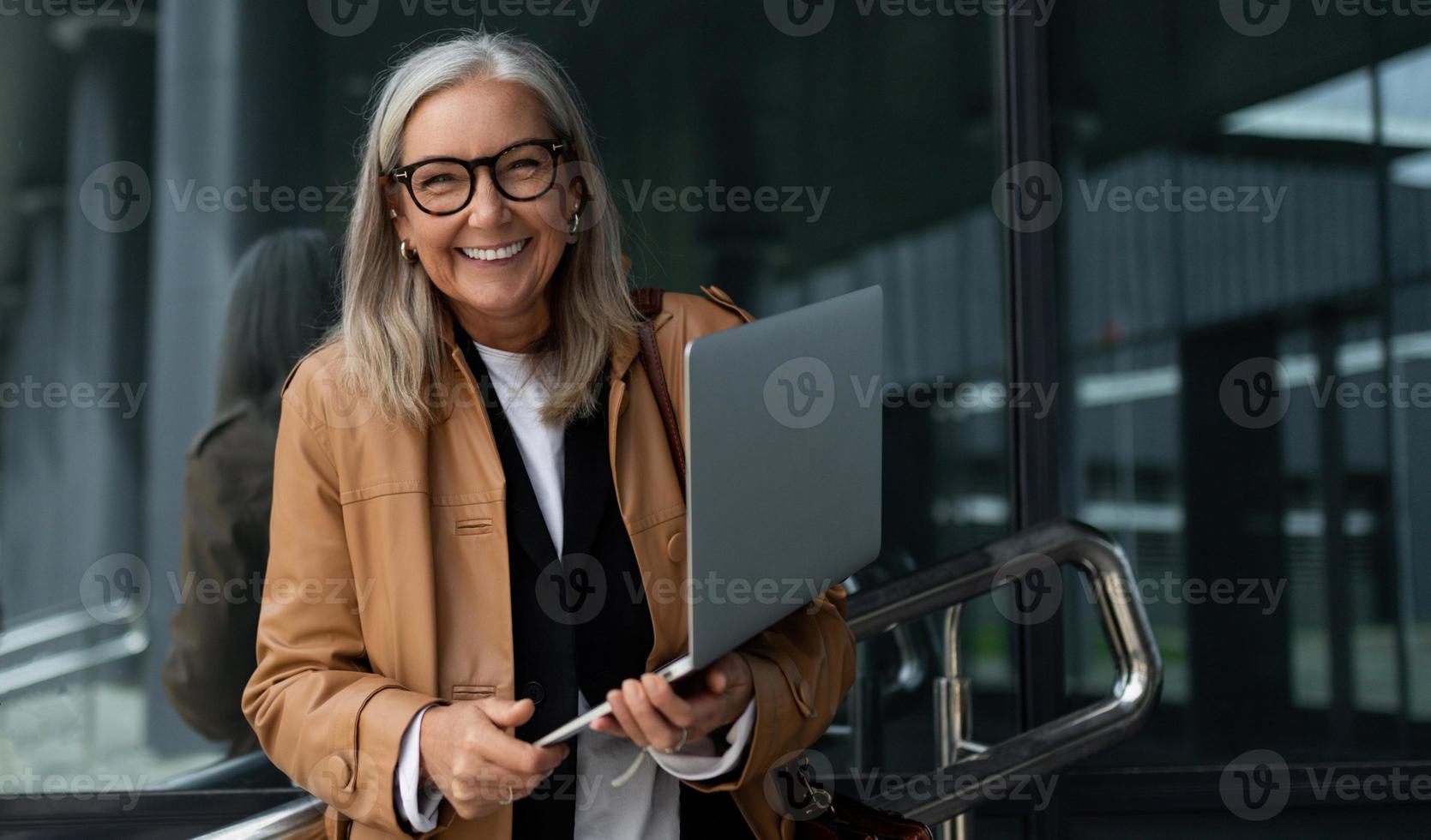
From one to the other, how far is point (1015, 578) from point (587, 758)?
0.93 m

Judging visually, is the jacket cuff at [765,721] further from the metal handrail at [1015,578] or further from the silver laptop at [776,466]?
the metal handrail at [1015,578]

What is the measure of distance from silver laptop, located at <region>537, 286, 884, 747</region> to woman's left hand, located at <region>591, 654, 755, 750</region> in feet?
0.08

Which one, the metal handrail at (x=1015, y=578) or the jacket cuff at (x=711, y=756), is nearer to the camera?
the jacket cuff at (x=711, y=756)

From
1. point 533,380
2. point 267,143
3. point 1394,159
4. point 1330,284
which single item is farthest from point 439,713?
point 1394,159

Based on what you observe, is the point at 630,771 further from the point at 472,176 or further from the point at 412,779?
the point at 472,176

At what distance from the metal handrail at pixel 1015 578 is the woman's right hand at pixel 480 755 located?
2.68 feet

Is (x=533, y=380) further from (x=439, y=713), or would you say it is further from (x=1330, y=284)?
(x=1330, y=284)

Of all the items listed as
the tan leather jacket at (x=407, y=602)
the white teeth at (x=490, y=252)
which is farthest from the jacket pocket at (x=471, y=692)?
the white teeth at (x=490, y=252)

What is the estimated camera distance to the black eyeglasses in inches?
68.0

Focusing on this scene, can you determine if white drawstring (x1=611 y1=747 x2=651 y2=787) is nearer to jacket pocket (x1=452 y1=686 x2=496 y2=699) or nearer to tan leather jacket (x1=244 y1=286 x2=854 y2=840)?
tan leather jacket (x1=244 y1=286 x2=854 y2=840)

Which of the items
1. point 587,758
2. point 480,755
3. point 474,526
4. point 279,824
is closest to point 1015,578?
point 587,758

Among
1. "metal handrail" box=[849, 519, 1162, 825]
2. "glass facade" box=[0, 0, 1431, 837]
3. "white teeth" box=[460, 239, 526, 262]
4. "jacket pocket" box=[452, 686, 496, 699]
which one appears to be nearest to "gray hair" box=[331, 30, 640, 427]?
"white teeth" box=[460, 239, 526, 262]

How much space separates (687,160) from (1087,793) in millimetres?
1854

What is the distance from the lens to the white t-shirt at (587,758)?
156 centimetres
